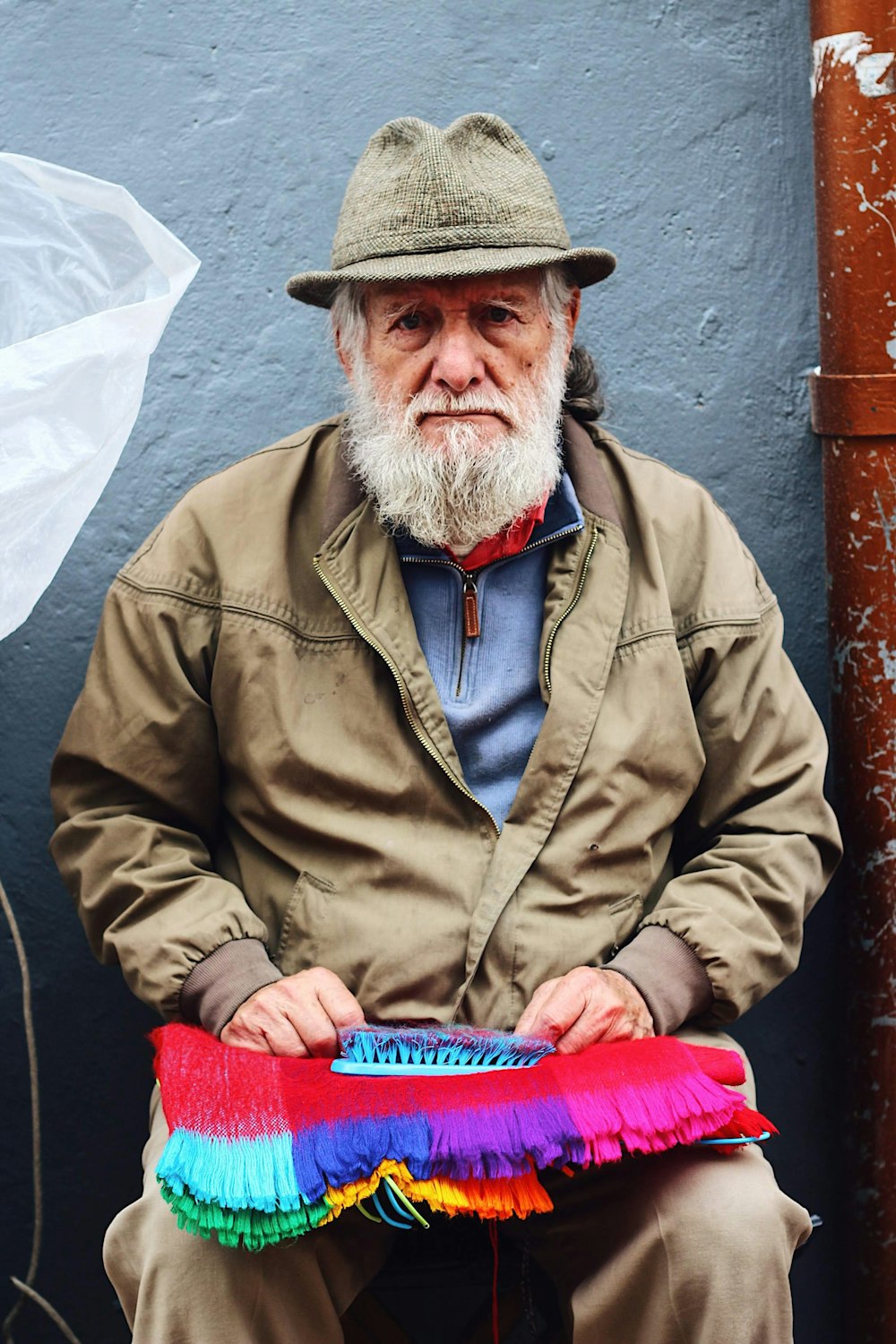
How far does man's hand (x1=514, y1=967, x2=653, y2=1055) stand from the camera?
82.1 inches

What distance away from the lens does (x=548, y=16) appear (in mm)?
2816

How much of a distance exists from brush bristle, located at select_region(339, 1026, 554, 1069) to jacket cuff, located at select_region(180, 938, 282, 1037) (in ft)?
0.52

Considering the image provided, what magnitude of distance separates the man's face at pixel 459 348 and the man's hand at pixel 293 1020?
878 millimetres

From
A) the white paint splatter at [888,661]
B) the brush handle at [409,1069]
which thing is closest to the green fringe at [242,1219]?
the brush handle at [409,1069]

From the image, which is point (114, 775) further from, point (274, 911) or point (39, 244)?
point (39, 244)

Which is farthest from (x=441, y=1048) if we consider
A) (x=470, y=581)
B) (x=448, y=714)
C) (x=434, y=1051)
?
(x=470, y=581)

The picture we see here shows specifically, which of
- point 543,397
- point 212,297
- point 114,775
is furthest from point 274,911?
point 212,297

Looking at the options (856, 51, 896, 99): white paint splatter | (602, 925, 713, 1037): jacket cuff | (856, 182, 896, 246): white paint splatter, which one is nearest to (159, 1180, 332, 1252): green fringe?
(602, 925, 713, 1037): jacket cuff

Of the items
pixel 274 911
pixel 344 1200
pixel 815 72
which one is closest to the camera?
pixel 344 1200

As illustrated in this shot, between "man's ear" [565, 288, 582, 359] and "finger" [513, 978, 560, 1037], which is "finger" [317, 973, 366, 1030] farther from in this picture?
"man's ear" [565, 288, 582, 359]

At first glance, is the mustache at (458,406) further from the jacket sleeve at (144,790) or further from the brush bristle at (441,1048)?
the brush bristle at (441,1048)

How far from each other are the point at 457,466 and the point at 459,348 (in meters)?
0.19

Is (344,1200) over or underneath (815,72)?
underneath

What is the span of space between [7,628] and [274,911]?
2.10 feet
